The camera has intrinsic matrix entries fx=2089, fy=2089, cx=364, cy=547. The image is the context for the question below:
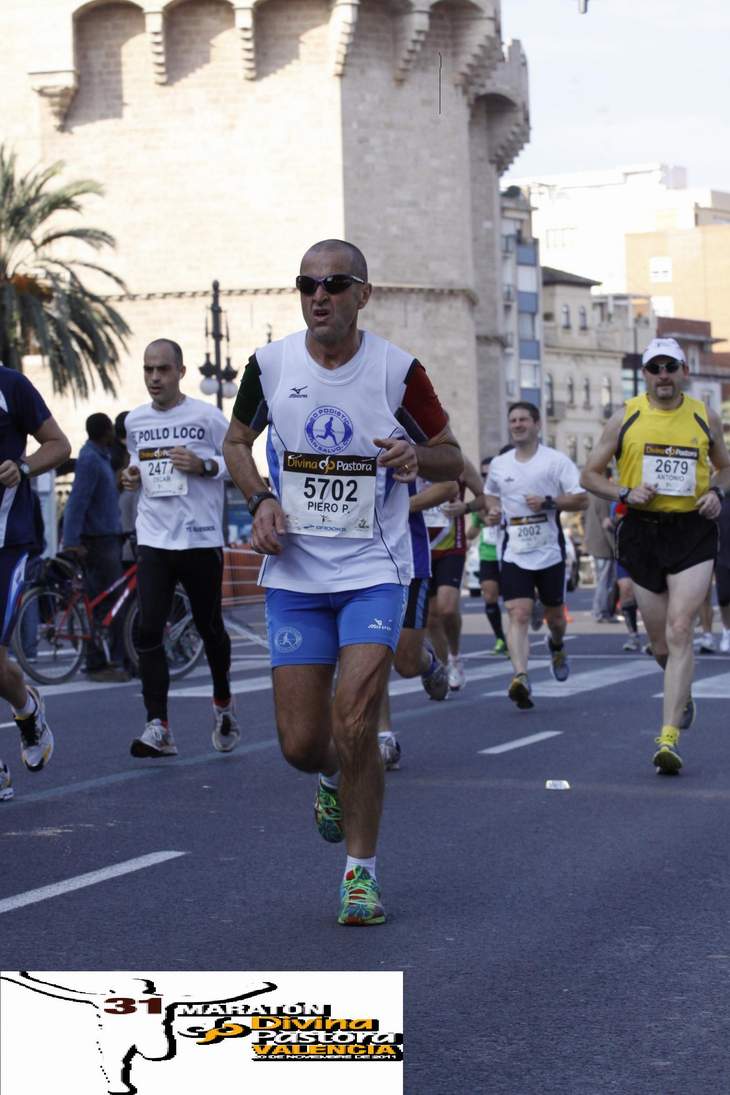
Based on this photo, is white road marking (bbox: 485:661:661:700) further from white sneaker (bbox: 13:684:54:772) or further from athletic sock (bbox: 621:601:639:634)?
white sneaker (bbox: 13:684:54:772)

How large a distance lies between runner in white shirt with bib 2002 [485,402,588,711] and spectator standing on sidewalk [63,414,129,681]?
403 cm

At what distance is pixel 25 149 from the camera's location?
189 ft

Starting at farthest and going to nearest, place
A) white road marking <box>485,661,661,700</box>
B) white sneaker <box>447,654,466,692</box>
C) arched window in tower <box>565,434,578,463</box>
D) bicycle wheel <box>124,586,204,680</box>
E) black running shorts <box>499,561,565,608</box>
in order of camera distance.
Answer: arched window in tower <box>565,434,578,463</box>
bicycle wheel <box>124,586,204,680</box>
white sneaker <box>447,654,466,692</box>
white road marking <box>485,661,661,700</box>
black running shorts <box>499,561,565,608</box>

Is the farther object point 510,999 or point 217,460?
point 217,460

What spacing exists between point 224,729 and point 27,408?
9.00 feet

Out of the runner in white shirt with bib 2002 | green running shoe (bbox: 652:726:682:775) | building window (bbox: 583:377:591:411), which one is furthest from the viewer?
building window (bbox: 583:377:591:411)

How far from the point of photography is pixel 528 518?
13.4m

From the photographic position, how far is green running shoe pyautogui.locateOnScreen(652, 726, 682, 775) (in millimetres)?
9648

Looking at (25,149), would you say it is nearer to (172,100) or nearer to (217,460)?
(172,100)

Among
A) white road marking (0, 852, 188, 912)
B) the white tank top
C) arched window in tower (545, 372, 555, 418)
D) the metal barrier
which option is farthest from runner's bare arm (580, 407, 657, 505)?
arched window in tower (545, 372, 555, 418)

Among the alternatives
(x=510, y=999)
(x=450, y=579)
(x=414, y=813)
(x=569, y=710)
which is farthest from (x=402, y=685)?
(x=510, y=999)

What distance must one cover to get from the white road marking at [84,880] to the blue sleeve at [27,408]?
204 cm

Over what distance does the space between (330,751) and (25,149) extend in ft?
176

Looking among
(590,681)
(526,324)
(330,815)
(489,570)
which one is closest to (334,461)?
(330,815)
